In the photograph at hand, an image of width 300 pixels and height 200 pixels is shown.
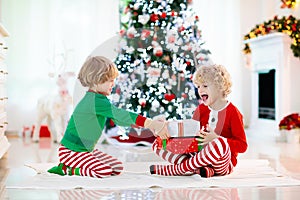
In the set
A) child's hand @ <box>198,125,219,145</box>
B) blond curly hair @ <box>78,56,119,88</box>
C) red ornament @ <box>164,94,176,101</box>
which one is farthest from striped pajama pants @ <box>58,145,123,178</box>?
red ornament @ <box>164,94,176,101</box>

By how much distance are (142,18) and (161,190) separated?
2.43 meters

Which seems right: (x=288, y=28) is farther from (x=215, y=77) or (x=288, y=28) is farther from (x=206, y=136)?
(x=206, y=136)

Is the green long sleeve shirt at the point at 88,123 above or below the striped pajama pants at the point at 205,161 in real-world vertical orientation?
above

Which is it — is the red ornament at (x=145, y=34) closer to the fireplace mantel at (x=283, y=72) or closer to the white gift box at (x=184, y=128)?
Answer: the fireplace mantel at (x=283, y=72)

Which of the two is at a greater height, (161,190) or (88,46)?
(88,46)

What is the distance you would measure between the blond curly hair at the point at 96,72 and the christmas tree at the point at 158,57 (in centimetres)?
141

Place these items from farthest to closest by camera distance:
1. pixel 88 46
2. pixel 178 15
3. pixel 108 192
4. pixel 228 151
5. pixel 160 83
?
pixel 88 46
pixel 178 15
pixel 160 83
pixel 228 151
pixel 108 192

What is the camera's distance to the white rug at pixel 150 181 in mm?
2311

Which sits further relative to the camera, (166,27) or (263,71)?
(263,71)

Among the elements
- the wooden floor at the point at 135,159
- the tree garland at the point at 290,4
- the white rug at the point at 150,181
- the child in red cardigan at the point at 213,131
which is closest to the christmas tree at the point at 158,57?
the wooden floor at the point at 135,159

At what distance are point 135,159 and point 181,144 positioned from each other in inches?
39.1

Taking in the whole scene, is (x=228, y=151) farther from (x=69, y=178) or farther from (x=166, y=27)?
(x=166, y=27)

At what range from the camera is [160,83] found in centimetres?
409

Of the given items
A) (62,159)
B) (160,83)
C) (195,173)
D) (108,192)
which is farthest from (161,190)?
(160,83)
